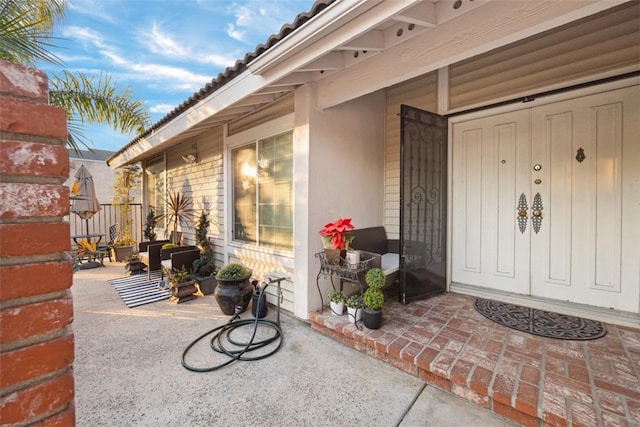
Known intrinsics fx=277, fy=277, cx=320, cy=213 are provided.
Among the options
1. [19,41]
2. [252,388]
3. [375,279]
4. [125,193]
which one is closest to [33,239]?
[252,388]

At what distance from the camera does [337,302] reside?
3.13 meters

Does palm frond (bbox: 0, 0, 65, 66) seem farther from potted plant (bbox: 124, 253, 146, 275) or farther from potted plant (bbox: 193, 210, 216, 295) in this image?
potted plant (bbox: 124, 253, 146, 275)

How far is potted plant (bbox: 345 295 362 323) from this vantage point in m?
2.89

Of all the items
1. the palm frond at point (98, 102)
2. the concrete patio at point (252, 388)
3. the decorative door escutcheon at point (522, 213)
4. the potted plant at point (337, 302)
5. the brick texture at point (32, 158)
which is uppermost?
the palm frond at point (98, 102)

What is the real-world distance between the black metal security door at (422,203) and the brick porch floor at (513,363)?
0.53 metres

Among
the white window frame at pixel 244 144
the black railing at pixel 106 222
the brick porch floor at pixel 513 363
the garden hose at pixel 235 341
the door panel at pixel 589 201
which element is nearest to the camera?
the brick porch floor at pixel 513 363

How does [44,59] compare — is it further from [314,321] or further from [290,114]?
[314,321]

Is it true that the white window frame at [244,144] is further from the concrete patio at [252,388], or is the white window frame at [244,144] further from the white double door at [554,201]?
the white double door at [554,201]

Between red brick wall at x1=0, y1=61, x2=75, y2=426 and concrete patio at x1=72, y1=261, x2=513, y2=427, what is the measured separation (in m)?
1.57

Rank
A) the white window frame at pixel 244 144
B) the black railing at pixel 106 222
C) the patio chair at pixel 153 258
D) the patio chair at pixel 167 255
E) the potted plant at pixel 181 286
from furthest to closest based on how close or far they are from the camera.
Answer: the black railing at pixel 106 222 < the patio chair at pixel 153 258 < the patio chair at pixel 167 255 < the potted plant at pixel 181 286 < the white window frame at pixel 244 144

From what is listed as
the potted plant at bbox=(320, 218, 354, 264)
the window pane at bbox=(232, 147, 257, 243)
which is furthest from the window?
the potted plant at bbox=(320, 218, 354, 264)

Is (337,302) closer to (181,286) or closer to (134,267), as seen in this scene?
(181,286)

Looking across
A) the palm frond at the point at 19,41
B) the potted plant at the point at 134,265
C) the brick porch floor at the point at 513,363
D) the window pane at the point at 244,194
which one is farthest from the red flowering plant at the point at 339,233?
the potted plant at the point at 134,265

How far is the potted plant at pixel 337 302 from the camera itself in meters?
3.11
